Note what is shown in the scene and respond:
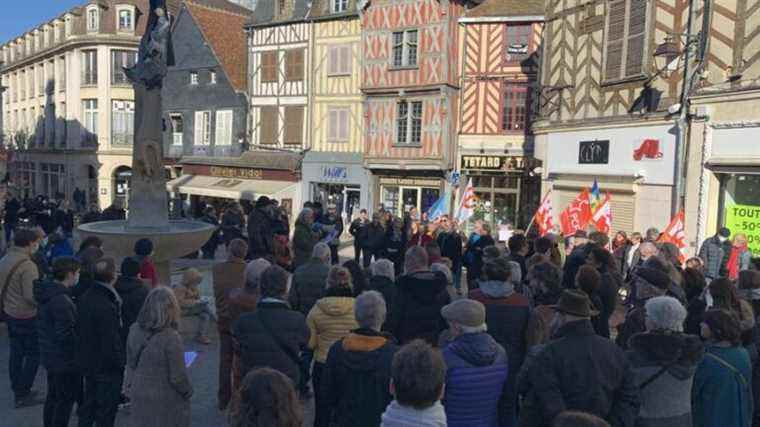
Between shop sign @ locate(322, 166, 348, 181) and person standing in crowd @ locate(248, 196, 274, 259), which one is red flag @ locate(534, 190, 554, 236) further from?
shop sign @ locate(322, 166, 348, 181)

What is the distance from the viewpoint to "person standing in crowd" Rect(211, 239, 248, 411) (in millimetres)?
5562

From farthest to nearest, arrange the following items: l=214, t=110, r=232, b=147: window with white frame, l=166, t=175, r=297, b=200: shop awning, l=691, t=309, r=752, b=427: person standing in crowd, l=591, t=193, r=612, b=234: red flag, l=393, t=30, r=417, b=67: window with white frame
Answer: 1. l=214, t=110, r=232, b=147: window with white frame
2. l=166, t=175, r=297, b=200: shop awning
3. l=393, t=30, r=417, b=67: window with white frame
4. l=591, t=193, r=612, b=234: red flag
5. l=691, t=309, r=752, b=427: person standing in crowd

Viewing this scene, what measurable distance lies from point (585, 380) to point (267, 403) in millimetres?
1823

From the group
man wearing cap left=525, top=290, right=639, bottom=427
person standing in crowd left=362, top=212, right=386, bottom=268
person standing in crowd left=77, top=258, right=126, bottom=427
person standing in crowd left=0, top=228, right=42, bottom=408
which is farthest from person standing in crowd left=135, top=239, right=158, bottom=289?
person standing in crowd left=362, top=212, right=386, bottom=268

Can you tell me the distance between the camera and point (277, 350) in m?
4.05

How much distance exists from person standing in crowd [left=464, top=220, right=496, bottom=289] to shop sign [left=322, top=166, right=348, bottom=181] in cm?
1451

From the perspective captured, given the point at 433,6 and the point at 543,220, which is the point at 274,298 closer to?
the point at 543,220

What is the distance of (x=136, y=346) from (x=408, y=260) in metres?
2.38

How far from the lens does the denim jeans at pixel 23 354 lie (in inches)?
219

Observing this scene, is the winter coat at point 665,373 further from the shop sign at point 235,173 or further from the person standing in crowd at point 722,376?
the shop sign at point 235,173

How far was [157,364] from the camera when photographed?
3848 millimetres

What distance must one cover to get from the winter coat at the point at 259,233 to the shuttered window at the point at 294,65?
1666 cm

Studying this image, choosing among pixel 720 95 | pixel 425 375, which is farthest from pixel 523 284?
pixel 720 95

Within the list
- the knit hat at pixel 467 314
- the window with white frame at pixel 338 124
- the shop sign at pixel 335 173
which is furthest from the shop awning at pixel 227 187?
the knit hat at pixel 467 314
